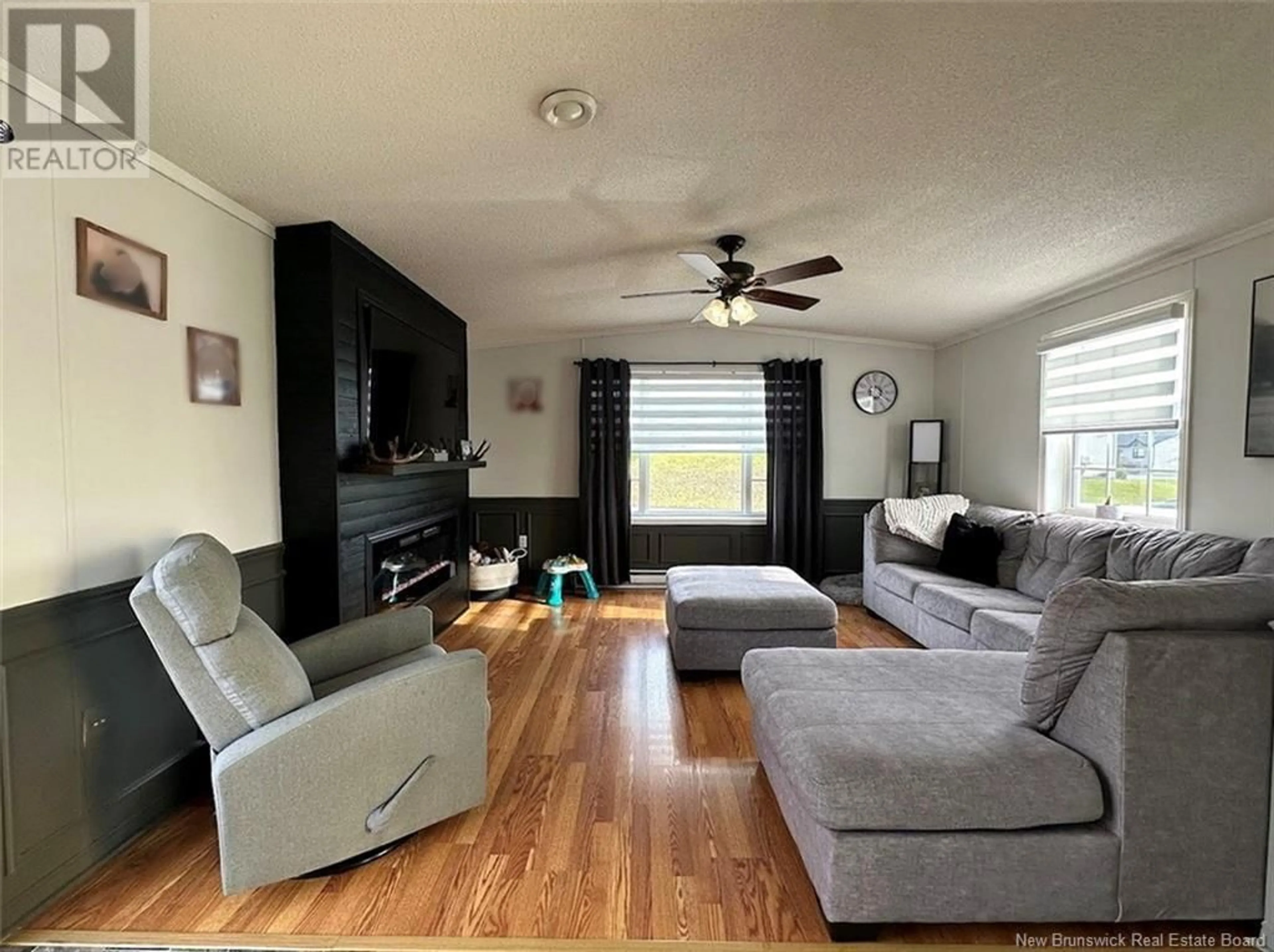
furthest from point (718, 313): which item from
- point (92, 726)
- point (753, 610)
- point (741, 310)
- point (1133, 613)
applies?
point (92, 726)

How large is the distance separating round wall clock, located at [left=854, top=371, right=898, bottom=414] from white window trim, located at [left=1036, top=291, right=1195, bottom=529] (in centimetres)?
184

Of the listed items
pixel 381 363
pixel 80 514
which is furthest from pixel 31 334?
pixel 381 363

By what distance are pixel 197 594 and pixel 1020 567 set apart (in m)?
4.19

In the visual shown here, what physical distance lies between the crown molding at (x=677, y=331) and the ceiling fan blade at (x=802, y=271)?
2.57m

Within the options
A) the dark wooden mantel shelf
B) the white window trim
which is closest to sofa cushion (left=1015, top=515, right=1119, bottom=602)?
the white window trim

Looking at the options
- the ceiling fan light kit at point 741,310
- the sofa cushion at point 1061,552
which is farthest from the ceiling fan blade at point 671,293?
the sofa cushion at point 1061,552

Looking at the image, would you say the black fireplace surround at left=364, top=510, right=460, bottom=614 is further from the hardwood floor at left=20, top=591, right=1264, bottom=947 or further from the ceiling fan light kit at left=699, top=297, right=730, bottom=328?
the ceiling fan light kit at left=699, top=297, right=730, bottom=328

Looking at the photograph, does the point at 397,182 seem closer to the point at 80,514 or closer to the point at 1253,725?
the point at 80,514

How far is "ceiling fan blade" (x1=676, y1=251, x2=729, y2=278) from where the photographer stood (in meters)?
2.85

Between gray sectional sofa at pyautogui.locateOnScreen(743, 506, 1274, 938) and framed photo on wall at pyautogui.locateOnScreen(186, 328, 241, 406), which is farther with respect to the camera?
framed photo on wall at pyautogui.locateOnScreen(186, 328, 241, 406)

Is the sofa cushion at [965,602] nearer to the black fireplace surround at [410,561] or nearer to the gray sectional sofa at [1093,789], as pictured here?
the gray sectional sofa at [1093,789]

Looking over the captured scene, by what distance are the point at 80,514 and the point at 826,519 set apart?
5.31 m

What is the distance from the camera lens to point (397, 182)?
2410 millimetres

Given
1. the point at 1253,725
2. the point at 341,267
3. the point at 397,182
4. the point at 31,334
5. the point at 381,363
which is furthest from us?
the point at 381,363
